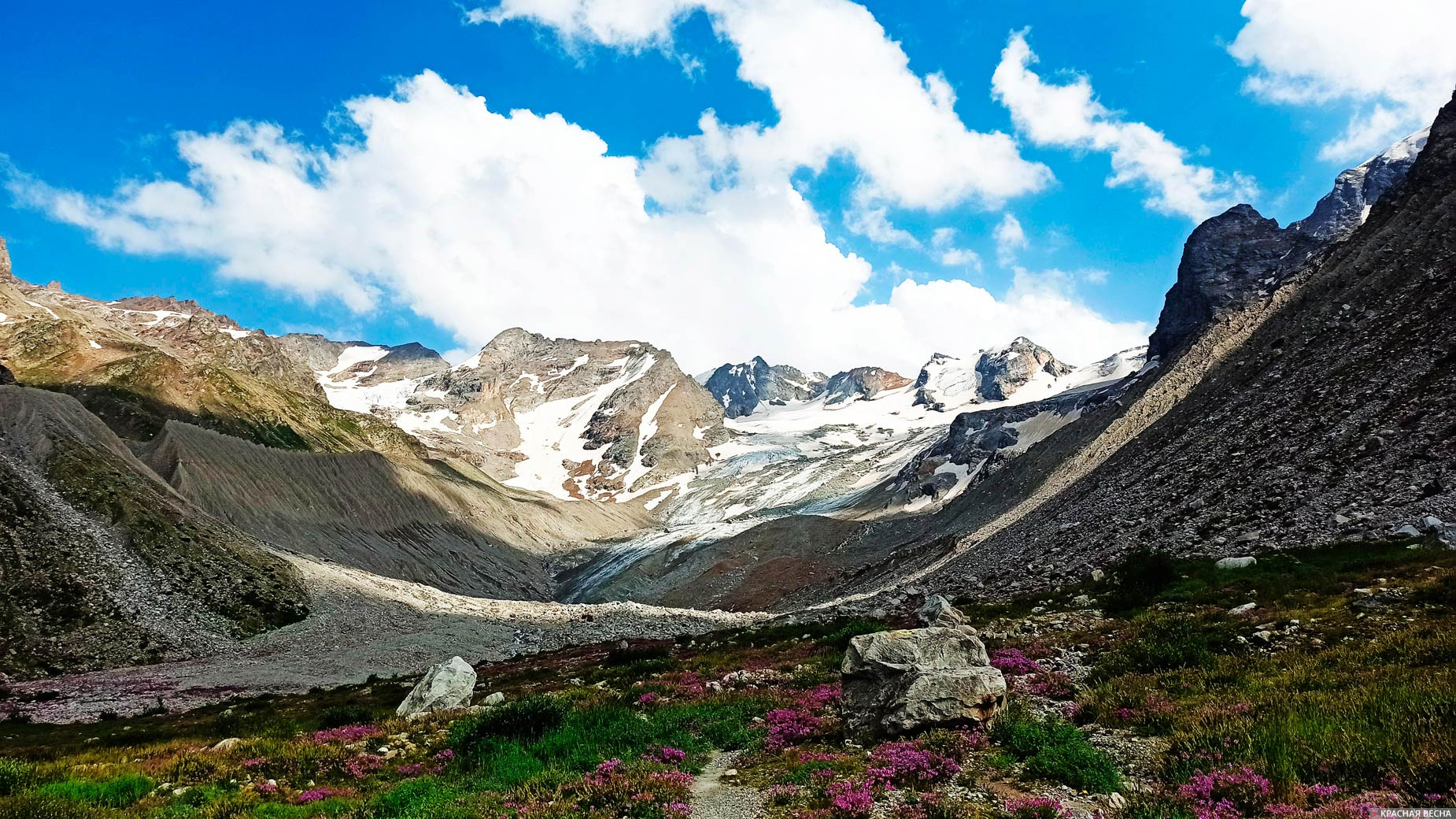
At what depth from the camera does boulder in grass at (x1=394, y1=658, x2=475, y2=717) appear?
22703 millimetres

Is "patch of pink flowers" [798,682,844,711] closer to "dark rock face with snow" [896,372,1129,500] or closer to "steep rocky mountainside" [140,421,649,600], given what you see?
"steep rocky mountainside" [140,421,649,600]

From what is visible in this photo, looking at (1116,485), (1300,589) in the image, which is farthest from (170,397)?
(1300,589)

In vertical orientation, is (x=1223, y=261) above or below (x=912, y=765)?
above

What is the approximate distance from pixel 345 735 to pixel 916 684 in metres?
15.0

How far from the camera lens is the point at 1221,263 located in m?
158

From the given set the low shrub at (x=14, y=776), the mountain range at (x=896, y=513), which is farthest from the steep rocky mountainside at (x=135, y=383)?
the low shrub at (x=14, y=776)

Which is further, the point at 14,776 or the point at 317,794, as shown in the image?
the point at 317,794

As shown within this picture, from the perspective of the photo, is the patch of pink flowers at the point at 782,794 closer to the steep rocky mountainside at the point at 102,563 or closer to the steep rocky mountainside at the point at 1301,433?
the steep rocky mountainside at the point at 1301,433

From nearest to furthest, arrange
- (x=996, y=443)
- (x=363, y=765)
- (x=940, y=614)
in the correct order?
(x=363, y=765), (x=940, y=614), (x=996, y=443)

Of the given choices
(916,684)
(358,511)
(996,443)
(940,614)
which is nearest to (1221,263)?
(996,443)

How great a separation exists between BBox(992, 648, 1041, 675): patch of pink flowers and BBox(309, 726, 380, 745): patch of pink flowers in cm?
1634

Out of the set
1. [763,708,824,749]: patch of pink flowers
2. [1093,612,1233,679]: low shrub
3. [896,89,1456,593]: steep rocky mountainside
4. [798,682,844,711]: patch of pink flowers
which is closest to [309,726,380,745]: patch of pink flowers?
[763,708,824,749]: patch of pink flowers

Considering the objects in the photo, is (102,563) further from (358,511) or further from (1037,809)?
(358,511)

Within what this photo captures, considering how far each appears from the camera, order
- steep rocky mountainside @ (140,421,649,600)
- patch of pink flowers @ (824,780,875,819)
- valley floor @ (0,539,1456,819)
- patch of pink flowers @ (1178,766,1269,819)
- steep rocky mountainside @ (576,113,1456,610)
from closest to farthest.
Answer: patch of pink flowers @ (1178,766,1269,819) → valley floor @ (0,539,1456,819) → patch of pink flowers @ (824,780,875,819) → steep rocky mountainside @ (576,113,1456,610) → steep rocky mountainside @ (140,421,649,600)
